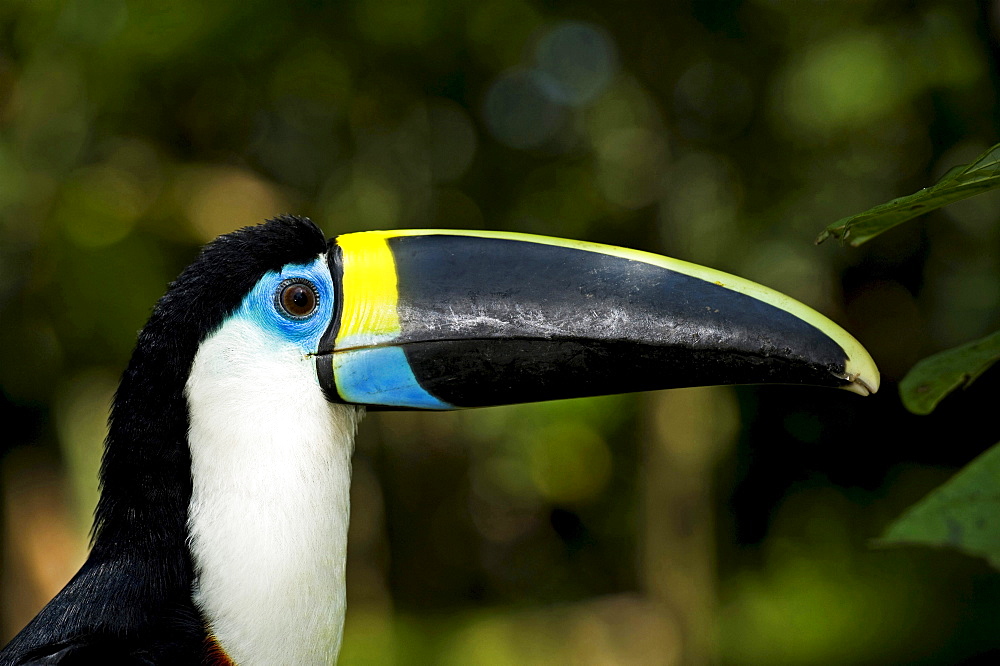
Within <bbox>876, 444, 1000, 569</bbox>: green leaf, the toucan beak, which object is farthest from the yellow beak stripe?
<bbox>876, 444, 1000, 569</bbox>: green leaf

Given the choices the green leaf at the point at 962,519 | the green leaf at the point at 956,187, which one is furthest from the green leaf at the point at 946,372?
the green leaf at the point at 962,519

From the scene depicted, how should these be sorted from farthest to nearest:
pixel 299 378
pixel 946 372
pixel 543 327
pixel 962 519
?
pixel 299 378 < pixel 543 327 < pixel 946 372 < pixel 962 519

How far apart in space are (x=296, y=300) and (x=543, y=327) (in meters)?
0.59

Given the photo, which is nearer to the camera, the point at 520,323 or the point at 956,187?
the point at 956,187

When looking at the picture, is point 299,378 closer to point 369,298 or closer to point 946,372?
point 369,298

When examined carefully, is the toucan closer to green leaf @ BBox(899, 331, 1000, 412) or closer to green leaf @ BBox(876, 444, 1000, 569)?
green leaf @ BBox(899, 331, 1000, 412)

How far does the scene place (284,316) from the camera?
211 centimetres

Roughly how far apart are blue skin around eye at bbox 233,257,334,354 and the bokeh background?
14.6 ft

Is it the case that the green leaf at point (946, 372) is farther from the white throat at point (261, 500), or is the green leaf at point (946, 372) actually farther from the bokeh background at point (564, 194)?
the bokeh background at point (564, 194)

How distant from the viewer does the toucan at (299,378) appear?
1.90 meters

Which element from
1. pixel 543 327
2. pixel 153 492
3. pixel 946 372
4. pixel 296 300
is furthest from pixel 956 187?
pixel 153 492

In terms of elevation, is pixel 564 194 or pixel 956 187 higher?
pixel 564 194

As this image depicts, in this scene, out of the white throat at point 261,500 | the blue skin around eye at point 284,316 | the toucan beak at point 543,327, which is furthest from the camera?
the blue skin around eye at point 284,316

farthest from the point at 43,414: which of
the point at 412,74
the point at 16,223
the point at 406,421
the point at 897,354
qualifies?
the point at 897,354
